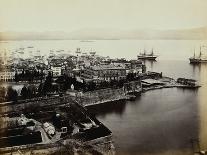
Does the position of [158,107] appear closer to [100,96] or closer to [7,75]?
[100,96]

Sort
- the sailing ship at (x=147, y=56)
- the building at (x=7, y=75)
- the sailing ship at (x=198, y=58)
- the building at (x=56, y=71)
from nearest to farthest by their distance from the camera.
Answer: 1. the building at (x=7, y=75)
2. the building at (x=56, y=71)
3. the sailing ship at (x=147, y=56)
4. the sailing ship at (x=198, y=58)

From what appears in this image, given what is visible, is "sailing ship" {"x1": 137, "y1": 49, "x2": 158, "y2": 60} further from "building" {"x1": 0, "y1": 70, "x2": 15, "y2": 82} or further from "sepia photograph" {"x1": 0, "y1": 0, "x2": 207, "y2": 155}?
"building" {"x1": 0, "y1": 70, "x2": 15, "y2": 82}

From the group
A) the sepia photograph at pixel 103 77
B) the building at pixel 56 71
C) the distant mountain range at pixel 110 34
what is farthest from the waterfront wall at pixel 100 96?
the distant mountain range at pixel 110 34

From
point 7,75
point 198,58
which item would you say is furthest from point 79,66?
point 198,58

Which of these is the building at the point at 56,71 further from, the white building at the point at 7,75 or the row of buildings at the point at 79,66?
the white building at the point at 7,75

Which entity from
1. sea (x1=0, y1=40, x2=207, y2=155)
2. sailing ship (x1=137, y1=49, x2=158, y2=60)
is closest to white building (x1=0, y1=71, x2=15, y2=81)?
sea (x1=0, y1=40, x2=207, y2=155)

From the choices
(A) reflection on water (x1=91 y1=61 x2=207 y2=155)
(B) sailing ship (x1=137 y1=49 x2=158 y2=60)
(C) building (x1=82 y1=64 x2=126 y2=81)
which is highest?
(B) sailing ship (x1=137 y1=49 x2=158 y2=60)

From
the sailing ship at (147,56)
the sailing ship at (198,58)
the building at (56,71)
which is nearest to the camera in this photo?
the building at (56,71)

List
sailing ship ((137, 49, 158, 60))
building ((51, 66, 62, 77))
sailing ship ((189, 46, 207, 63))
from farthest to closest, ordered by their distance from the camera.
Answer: sailing ship ((189, 46, 207, 63))
sailing ship ((137, 49, 158, 60))
building ((51, 66, 62, 77))

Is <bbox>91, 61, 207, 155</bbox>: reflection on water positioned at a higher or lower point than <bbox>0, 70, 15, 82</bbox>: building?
lower
